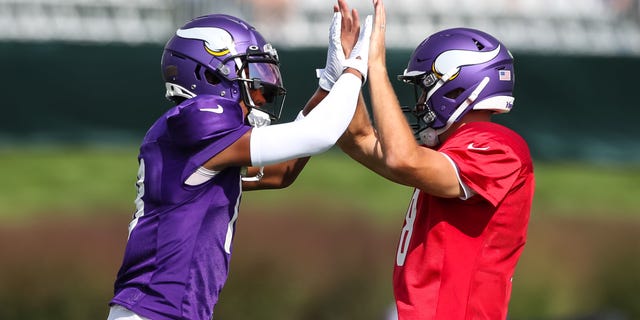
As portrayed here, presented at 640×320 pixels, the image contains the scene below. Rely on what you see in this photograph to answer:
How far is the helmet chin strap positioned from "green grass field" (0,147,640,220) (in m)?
4.45

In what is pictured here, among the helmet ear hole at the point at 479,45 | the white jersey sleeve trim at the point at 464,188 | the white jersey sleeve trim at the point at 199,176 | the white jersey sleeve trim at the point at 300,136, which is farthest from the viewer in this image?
the helmet ear hole at the point at 479,45

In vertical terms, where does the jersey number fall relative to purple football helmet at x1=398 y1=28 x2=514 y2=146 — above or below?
below

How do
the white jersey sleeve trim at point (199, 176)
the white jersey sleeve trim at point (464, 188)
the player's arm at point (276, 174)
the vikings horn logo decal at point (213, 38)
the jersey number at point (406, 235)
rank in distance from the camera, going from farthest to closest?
the player's arm at point (276, 174) < the jersey number at point (406, 235) < the vikings horn logo decal at point (213, 38) < the white jersey sleeve trim at point (464, 188) < the white jersey sleeve trim at point (199, 176)

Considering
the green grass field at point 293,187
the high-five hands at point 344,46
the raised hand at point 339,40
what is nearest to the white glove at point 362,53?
the high-five hands at point 344,46

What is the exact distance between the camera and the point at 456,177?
4.71 metres

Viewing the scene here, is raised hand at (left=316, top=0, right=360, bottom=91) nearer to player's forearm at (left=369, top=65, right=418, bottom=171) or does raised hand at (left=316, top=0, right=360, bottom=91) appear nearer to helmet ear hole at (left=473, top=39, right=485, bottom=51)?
player's forearm at (left=369, top=65, right=418, bottom=171)

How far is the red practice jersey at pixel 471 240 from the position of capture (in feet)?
15.8

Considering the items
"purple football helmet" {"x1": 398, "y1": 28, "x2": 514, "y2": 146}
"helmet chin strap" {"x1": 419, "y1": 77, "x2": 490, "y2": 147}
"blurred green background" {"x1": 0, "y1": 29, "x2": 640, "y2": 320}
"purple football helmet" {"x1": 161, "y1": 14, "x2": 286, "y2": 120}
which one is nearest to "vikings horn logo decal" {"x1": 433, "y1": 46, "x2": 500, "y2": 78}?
"purple football helmet" {"x1": 398, "y1": 28, "x2": 514, "y2": 146}

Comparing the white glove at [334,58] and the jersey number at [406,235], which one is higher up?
the white glove at [334,58]

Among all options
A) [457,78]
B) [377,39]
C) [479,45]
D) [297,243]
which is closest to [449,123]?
[457,78]

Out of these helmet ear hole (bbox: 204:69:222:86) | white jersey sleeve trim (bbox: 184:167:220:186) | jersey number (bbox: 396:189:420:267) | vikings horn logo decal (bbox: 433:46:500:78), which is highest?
helmet ear hole (bbox: 204:69:222:86)

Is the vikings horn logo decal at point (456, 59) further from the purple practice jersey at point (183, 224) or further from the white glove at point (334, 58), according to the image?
the purple practice jersey at point (183, 224)

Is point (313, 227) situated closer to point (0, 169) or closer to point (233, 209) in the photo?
point (0, 169)

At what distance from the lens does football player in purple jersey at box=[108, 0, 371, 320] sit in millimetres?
4531
